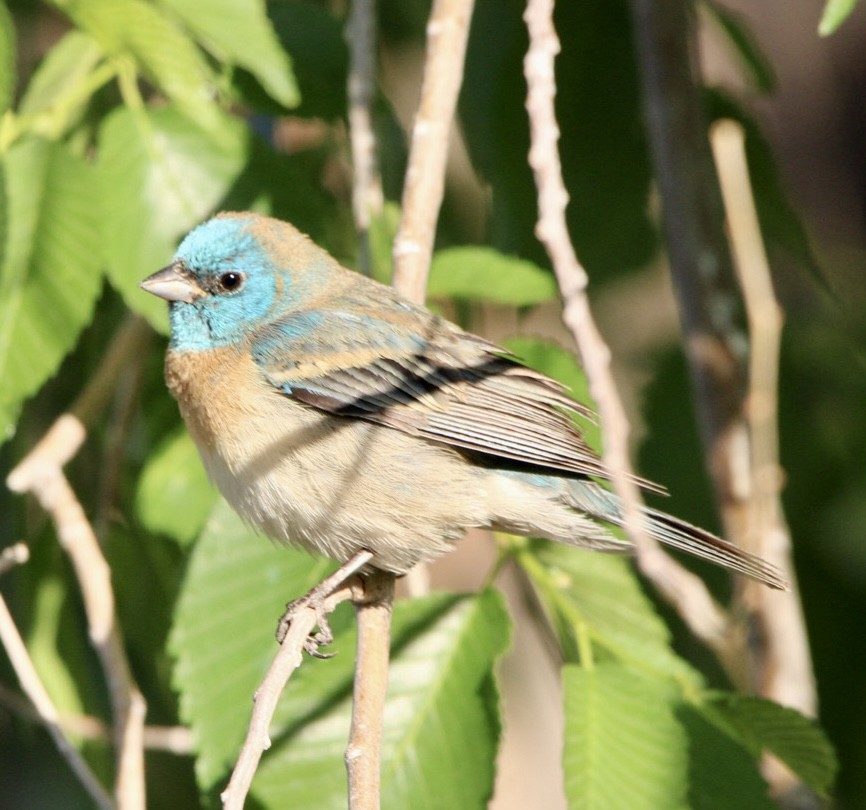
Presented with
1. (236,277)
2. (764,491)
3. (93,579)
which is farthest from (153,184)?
(764,491)

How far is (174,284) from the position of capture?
3.42 meters

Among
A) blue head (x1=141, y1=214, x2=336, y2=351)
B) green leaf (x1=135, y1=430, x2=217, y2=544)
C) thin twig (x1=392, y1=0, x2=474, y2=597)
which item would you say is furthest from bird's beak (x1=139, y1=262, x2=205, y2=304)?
thin twig (x1=392, y1=0, x2=474, y2=597)

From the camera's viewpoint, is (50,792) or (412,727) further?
(50,792)

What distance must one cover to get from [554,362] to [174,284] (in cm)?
106

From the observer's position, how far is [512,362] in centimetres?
342

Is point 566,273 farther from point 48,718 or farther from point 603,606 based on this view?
point 48,718

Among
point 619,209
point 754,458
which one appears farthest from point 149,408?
point 754,458

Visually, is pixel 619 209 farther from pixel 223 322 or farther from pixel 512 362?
pixel 223 322

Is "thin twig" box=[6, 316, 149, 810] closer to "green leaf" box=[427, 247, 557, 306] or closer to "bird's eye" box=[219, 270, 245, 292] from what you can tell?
"bird's eye" box=[219, 270, 245, 292]

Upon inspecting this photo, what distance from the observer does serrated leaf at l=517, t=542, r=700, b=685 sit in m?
2.99

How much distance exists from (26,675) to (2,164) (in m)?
1.25

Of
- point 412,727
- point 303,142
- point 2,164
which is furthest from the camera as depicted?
point 303,142

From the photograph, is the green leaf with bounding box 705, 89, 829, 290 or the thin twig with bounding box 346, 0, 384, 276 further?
the green leaf with bounding box 705, 89, 829, 290

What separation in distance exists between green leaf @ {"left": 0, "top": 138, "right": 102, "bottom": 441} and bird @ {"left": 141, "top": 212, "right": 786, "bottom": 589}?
8.2 inches
